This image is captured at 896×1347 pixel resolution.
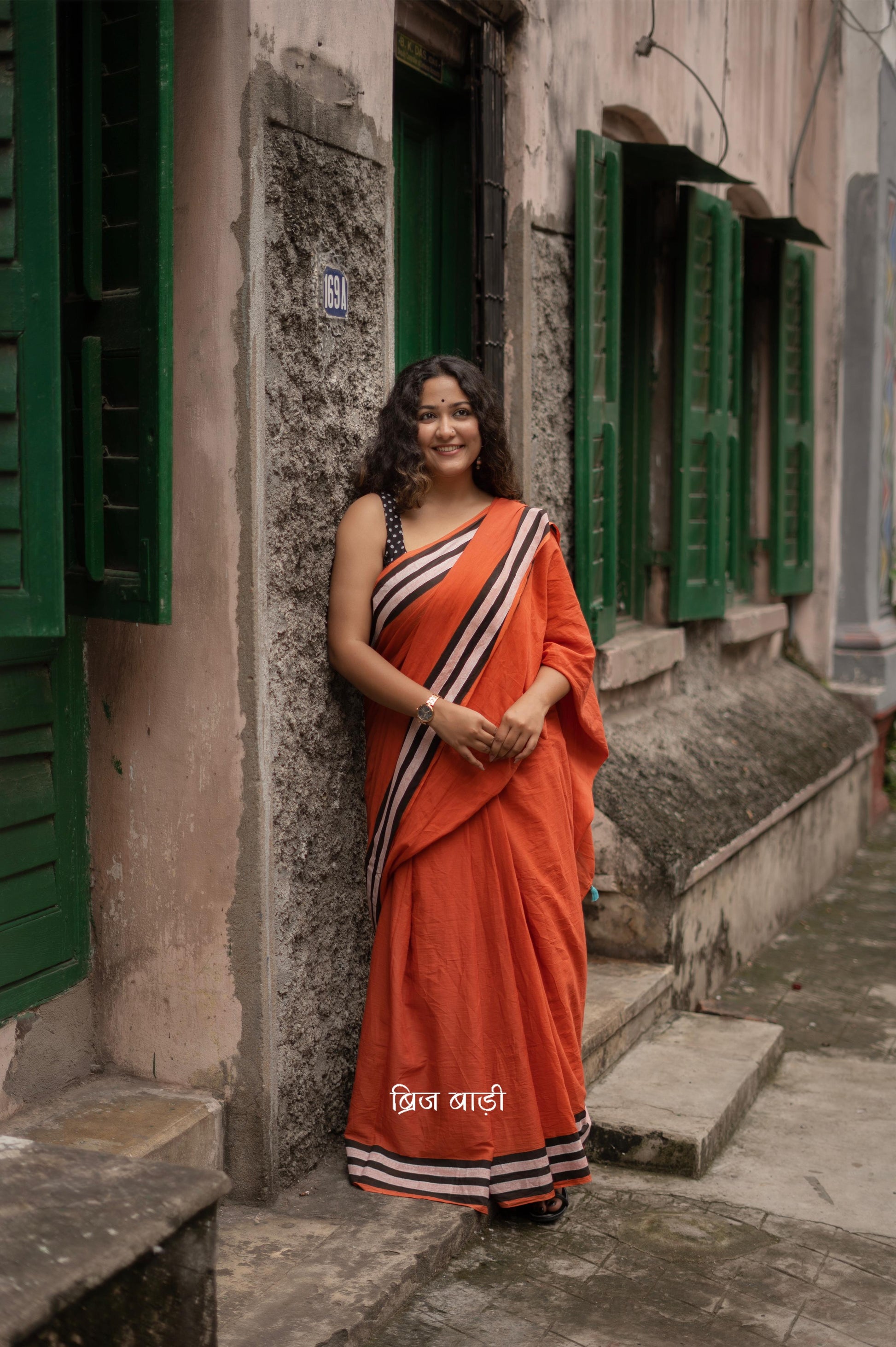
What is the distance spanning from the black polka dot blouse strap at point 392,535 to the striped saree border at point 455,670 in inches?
4.2

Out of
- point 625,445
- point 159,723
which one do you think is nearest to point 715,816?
point 625,445

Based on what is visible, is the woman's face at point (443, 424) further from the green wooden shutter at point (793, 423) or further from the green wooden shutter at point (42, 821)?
the green wooden shutter at point (793, 423)

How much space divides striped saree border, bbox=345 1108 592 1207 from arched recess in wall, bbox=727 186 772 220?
16.1 ft

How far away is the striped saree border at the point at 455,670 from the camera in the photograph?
323 cm

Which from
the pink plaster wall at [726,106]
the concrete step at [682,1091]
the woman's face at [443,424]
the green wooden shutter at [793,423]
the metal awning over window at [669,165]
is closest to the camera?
the woman's face at [443,424]

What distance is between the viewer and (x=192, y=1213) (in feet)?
6.42

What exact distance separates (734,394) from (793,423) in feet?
3.52

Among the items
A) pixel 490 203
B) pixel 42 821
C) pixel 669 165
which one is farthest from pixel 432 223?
pixel 42 821

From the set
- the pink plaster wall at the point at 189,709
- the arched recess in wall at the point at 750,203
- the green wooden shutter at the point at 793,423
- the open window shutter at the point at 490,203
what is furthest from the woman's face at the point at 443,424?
the green wooden shutter at the point at 793,423

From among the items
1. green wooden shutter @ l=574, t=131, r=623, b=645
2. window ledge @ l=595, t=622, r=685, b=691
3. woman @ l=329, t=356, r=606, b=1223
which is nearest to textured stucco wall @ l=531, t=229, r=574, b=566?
green wooden shutter @ l=574, t=131, r=623, b=645

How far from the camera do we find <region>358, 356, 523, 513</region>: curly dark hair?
10.8 ft

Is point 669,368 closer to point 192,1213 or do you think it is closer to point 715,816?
point 715,816

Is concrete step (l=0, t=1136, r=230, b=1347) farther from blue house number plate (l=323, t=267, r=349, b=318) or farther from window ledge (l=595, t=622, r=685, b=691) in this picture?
window ledge (l=595, t=622, r=685, b=691)

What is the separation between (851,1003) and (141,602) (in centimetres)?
366
